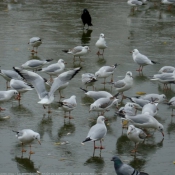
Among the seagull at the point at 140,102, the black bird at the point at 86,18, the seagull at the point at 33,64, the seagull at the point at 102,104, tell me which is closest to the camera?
the seagull at the point at 102,104

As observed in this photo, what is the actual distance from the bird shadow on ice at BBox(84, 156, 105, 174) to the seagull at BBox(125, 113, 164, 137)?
1.28 m

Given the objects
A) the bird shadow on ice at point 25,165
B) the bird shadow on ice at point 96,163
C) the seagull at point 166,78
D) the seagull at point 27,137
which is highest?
the seagull at point 166,78

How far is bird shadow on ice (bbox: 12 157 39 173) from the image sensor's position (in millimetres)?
8195

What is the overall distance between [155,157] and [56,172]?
171 cm

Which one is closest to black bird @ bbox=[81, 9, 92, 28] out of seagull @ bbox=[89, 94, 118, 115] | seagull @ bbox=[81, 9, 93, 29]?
seagull @ bbox=[81, 9, 93, 29]

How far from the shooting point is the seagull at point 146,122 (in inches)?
379

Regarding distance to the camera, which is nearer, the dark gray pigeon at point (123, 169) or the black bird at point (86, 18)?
the dark gray pigeon at point (123, 169)

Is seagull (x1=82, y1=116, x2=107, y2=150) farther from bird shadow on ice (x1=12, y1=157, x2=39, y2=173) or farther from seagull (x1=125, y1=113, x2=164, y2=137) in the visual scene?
bird shadow on ice (x1=12, y1=157, x2=39, y2=173)

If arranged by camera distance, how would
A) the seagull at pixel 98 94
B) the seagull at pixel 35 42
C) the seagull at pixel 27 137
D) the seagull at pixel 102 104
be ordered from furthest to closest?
1. the seagull at pixel 35 42
2. the seagull at pixel 98 94
3. the seagull at pixel 102 104
4. the seagull at pixel 27 137

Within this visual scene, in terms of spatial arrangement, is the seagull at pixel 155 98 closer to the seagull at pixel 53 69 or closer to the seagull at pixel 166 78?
the seagull at pixel 166 78

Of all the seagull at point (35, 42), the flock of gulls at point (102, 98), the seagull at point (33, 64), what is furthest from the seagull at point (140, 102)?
the seagull at point (35, 42)

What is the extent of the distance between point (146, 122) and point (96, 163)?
1548 mm

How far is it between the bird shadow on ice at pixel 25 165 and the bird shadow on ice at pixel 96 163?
0.82 m

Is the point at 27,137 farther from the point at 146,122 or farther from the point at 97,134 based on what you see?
the point at 146,122
